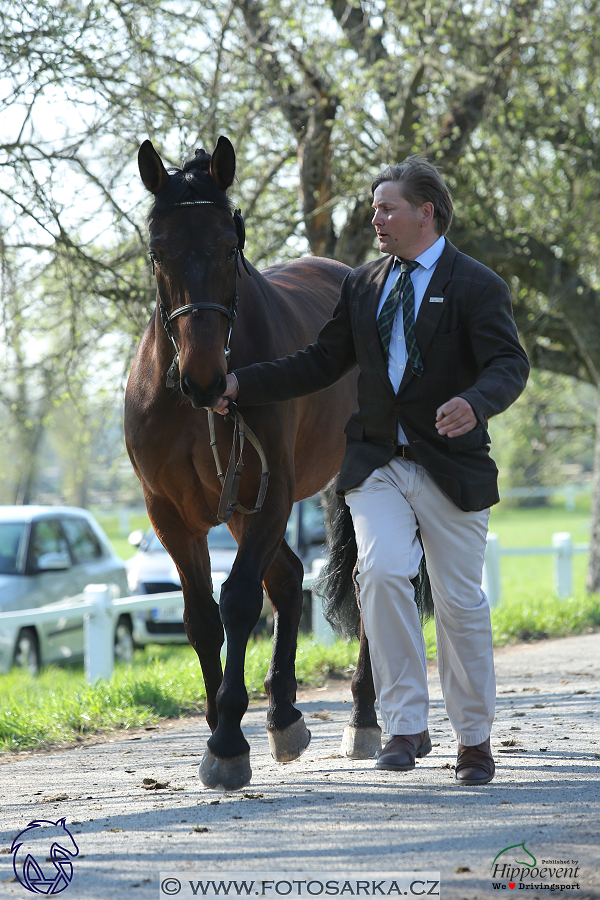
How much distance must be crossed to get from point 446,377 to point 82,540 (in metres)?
8.40

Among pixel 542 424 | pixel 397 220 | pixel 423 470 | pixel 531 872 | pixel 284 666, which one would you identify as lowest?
pixel 531 872

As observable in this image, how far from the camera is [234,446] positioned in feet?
12.4

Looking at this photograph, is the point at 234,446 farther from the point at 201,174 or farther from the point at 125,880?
the point at 125,880

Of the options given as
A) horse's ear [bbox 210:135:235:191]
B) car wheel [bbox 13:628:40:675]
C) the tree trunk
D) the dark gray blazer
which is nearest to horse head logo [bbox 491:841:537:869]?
the dark gray blazer

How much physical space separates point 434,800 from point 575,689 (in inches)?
111

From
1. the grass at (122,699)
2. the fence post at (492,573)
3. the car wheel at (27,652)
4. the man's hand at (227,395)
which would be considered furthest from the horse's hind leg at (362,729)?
the car wheel at (27,652)

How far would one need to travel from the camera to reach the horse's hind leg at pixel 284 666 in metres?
4.04

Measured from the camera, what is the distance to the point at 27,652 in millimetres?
9391

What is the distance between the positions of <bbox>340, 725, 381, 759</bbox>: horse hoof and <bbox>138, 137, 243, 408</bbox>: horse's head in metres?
1.80

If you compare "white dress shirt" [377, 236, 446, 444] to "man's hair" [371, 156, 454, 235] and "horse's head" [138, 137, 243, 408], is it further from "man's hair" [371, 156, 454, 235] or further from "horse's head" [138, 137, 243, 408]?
"horse's head" [138, 137, 243, 408]

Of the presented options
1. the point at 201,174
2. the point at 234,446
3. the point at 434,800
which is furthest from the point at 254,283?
the point at 434,800

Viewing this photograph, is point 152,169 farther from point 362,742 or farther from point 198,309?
point 362,742

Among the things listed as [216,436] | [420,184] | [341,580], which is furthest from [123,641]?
[420,184]

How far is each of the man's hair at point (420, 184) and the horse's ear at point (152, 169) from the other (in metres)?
0.88
